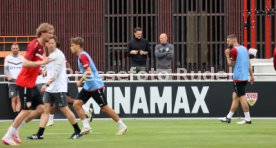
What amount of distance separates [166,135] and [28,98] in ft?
10.3

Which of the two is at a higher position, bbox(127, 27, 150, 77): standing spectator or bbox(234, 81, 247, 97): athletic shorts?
bbox(127, 27, 150, 77): standing spectator

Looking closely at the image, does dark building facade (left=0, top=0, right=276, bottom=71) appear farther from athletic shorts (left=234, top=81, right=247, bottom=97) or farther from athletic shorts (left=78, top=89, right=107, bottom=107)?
athletic shorts (left=78, top=89, right=107, bottom=107)

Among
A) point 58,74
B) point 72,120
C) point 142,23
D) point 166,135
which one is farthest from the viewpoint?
point 142,23

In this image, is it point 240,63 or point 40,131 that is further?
point 240,63

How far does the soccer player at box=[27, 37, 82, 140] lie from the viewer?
16.1 meters

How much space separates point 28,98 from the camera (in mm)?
15000

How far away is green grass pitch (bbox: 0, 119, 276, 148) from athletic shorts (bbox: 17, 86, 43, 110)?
607 mm

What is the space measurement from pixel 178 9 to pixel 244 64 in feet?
50.8

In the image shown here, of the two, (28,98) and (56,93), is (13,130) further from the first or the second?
(56,93)

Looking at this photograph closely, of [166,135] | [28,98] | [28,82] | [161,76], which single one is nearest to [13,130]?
[28,98]

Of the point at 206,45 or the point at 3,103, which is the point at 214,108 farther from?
the point at 206,45

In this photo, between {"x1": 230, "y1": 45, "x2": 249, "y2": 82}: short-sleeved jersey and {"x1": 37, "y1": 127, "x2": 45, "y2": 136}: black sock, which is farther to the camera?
{"x1": 230, "y1": 45, "x2": 249, "y2": 82}: short-sleeved jersey

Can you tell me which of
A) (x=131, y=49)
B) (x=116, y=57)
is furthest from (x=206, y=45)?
(x=131, y=49)

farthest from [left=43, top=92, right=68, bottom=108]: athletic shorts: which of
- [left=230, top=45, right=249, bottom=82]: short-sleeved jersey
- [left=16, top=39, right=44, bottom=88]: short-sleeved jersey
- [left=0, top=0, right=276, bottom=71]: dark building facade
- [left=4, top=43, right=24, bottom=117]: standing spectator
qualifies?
[left=0, top=0, right=276, bottom=71]: dark building facade
